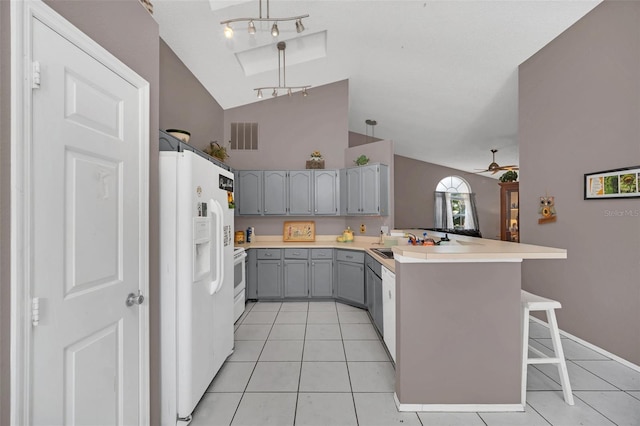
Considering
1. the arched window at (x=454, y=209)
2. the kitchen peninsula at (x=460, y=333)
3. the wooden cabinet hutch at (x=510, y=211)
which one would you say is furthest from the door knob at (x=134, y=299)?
the arched window at (x=454, y=209)

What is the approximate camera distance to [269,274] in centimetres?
419

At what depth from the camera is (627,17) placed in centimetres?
233

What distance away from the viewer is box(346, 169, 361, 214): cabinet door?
4.32 metres

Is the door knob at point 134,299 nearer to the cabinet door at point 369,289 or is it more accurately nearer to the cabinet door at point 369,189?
the cabinet door at point 369,289

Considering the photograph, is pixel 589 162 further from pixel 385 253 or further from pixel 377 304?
pixel 377 304

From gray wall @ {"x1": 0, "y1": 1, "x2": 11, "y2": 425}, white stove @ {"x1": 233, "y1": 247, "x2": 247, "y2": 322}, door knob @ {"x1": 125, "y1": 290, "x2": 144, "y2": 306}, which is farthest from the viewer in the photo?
white stove @ {"x1": 233, "y1": 247, "x2": 247, "y2": 322}

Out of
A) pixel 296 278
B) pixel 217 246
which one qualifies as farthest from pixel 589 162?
pixel 296 278

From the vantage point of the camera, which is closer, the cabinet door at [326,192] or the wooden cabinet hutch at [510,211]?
the cabinet door at [326,192]

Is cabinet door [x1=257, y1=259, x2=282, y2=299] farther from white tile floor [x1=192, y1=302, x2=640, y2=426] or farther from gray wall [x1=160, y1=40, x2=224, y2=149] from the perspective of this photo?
gray wall [x1=160, y1=40, x2=224, y2=149]

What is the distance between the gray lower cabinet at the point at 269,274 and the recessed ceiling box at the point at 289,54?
280cm

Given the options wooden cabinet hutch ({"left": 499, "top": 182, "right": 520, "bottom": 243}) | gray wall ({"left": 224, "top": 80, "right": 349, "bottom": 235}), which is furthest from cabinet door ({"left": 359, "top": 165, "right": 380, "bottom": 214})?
wooden cabinet hutch ({"left": 499, "top": 182, "right": 520, "bottom": 243})

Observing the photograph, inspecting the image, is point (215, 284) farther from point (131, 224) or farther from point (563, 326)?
point (563, 326)

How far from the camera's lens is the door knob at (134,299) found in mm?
1348

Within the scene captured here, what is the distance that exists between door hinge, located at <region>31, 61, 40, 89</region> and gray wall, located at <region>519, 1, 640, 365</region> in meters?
3.92
